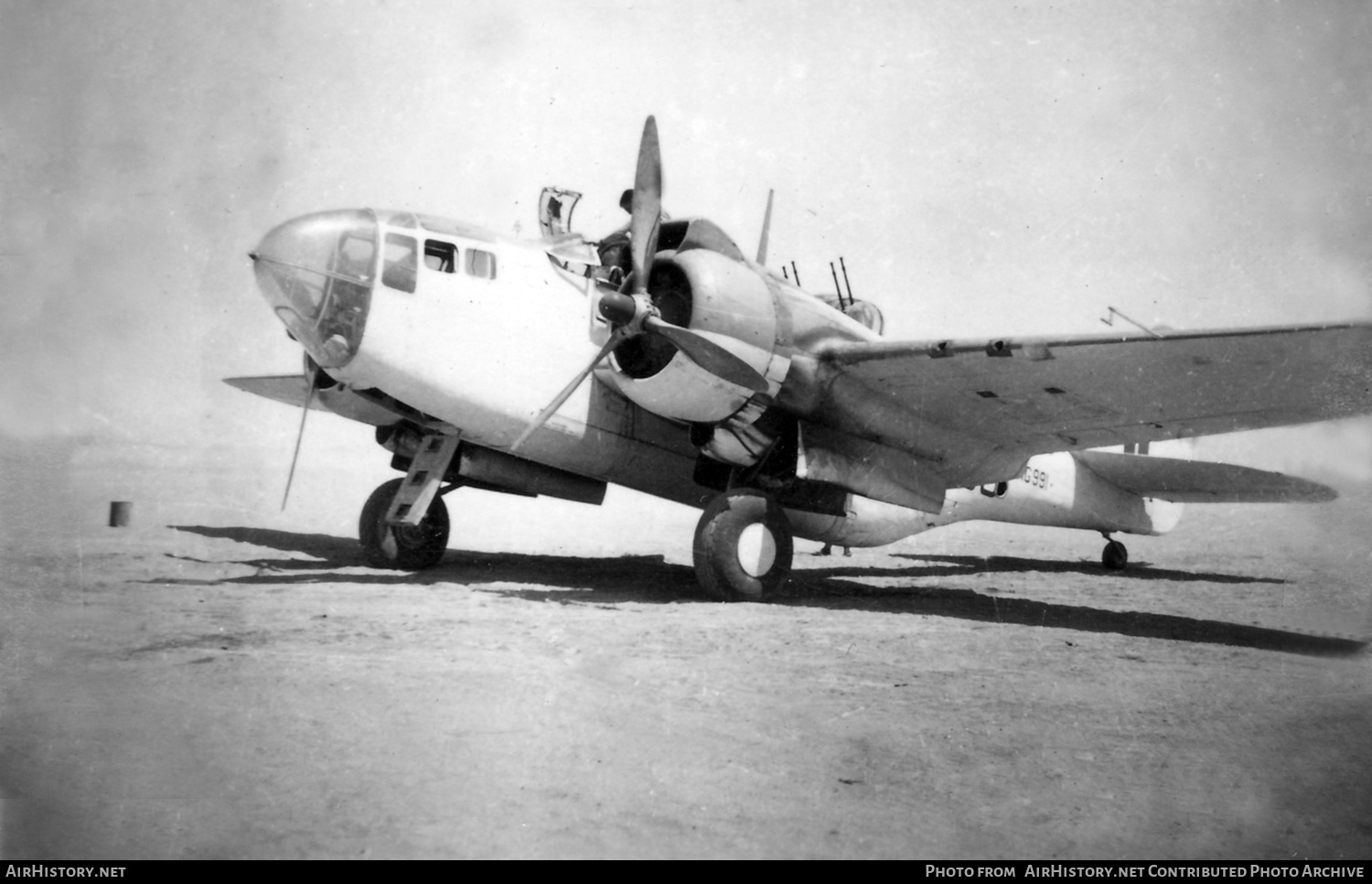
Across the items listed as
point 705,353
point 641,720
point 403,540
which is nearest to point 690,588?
point 705,353

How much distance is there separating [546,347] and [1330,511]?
10.3 m

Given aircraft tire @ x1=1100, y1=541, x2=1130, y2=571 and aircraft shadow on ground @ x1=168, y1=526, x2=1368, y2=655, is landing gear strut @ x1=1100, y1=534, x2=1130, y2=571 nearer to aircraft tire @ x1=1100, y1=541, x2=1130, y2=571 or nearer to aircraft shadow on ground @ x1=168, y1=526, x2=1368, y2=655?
aircraft tire @ x1=1100, y1=541, x2=1130, y2=571

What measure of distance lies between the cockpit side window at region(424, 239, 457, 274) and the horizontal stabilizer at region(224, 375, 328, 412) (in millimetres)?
5483

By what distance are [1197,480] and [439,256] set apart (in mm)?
10581

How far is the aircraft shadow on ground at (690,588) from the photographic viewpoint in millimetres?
7055

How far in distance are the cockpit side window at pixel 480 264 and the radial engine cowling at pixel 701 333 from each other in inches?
52.4

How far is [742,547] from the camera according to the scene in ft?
26.0

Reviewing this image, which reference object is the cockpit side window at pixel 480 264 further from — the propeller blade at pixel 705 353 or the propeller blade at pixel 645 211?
the propeller blade at pixel 705 353

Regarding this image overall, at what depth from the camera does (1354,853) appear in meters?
2.86

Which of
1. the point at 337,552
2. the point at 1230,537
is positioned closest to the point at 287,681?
the point at 337,552

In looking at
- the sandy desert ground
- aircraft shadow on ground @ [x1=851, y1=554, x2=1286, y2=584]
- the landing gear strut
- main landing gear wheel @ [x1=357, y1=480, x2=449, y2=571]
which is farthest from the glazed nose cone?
the landing gear strut

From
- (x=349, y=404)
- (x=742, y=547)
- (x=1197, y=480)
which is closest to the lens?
(x=742, y=547)

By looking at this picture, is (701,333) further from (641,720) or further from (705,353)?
(641,720)
